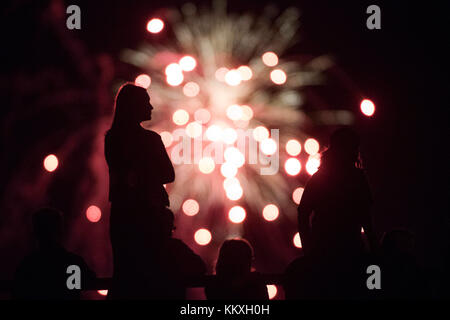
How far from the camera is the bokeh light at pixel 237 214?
434 inches

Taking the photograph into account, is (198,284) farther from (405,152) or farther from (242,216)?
(242,216)

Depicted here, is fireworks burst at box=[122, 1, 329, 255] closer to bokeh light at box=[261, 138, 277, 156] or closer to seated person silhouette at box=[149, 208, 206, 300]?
bokeh light at box=[261, 138, 277, 156]

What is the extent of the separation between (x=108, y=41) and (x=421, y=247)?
19.2 ft

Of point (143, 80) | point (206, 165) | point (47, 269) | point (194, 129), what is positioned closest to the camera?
point (47, 269)

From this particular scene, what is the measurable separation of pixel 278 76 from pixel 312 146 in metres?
1.40

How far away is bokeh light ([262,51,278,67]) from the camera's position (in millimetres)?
10625

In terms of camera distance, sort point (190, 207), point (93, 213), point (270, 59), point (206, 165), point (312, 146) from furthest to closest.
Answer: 1. point (206, 165)
2. point (190, 207)
3. point (270, 59)
4. point (312, 146)
5. point (93, 213)

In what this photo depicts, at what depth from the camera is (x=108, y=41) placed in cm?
973

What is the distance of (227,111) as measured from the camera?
11.1m

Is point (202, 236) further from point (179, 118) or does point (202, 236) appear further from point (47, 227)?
point (47, 227)

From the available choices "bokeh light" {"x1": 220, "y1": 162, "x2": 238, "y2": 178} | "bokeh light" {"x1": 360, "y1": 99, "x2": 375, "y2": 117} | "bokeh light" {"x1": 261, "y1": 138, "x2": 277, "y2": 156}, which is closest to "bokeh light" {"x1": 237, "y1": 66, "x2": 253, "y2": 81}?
"bokeh light" {"x1": 261, "y1": 138, "x2": 277, "y2": 156}

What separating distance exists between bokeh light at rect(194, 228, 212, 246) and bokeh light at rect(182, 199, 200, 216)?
0.34 metres

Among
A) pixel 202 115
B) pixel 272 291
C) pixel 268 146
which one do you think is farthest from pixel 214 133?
pixel 272 291

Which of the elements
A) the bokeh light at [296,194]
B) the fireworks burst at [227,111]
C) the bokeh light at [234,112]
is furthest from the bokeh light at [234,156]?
the bokeh light at [296,194]
